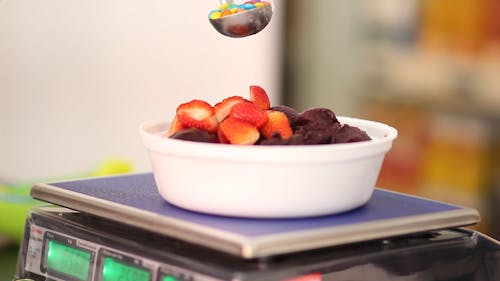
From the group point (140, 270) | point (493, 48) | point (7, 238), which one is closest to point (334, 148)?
point (140, 270)

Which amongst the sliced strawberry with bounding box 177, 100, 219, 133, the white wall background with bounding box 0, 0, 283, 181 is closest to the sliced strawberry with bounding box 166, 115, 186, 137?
the sliced strawberry with bounding box 177, 100, 219, 133

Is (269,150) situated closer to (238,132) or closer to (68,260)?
(238,132)

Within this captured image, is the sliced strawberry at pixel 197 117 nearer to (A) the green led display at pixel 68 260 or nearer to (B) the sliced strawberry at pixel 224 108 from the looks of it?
(B) the sliced strawberry at pixel 224 108

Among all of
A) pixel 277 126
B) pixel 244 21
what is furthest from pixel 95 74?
pixel 277 126

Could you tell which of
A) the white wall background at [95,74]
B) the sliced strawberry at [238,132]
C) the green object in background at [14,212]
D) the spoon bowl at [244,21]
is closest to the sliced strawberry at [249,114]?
the sliced strawberry at [238,132]

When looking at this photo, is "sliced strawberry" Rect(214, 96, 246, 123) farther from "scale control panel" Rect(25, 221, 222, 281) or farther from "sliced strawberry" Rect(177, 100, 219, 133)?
"scale control panel" Rect(25, 221, 222, 281)
